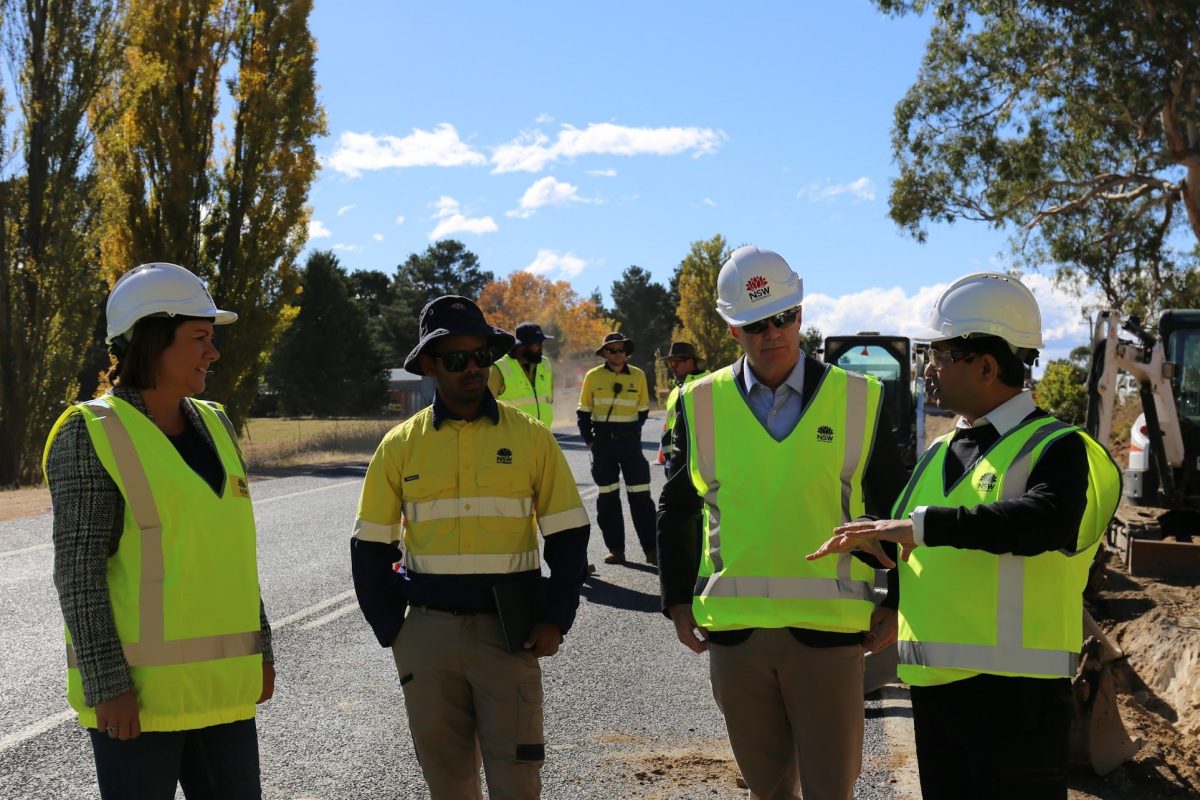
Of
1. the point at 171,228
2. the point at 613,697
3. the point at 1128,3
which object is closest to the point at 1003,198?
the point at 1128,3

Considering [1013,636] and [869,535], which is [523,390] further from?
[1013,636]

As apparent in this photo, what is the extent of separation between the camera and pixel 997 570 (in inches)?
112

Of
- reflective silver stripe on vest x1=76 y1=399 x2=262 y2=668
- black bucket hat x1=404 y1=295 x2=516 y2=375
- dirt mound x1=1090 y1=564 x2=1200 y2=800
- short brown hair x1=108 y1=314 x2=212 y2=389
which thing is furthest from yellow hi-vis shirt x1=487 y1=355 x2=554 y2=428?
reflective silver stripe on vest x1=76 y1=399 x2=262 y2=668

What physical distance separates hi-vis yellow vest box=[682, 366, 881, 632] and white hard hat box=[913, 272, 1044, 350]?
0.42 metres

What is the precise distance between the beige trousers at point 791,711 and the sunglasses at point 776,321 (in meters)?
0.92

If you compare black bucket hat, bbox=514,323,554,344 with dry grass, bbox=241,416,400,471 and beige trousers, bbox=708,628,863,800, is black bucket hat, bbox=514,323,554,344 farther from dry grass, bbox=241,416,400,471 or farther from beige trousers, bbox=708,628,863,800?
dry grass, bbox=241,416,400,471

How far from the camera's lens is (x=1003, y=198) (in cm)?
2733

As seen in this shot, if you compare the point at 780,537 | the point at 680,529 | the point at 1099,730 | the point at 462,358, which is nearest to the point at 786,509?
the point at 780,537

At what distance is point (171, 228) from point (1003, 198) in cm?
1903

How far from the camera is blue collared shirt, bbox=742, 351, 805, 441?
3410 millimetres

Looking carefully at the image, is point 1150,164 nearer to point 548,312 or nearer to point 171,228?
point 171,228

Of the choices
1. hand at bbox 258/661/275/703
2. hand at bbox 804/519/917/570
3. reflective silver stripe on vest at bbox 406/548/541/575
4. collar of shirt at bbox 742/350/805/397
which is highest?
collar of shirt at bbox 742/350/805/397

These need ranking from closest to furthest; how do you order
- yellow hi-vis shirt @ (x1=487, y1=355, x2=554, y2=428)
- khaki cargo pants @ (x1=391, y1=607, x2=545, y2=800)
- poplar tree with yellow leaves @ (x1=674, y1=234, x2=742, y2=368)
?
khaki cargo pants @ (x1=391, y1=607, x2=545, y2=800)
yellow hi-vis shirt @ (x1=487, y1=355, x2=554, y2=428)
poplar tree with yellow leaves @ (x1=674, y1=234, x2=742, y2=368)

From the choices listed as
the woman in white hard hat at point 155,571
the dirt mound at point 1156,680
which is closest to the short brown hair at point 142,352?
the woman in white hard hat at point 155,571
